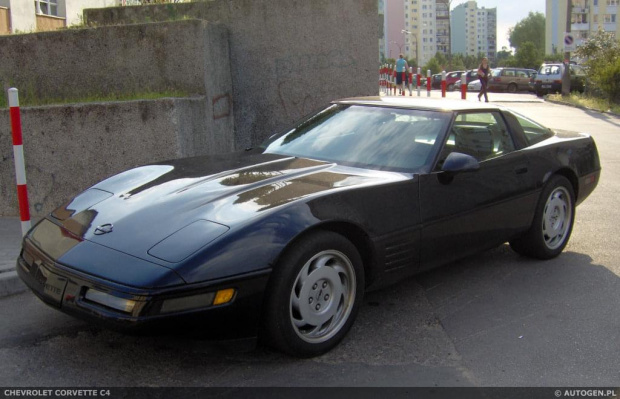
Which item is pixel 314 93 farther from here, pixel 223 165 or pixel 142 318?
pixel 142 318

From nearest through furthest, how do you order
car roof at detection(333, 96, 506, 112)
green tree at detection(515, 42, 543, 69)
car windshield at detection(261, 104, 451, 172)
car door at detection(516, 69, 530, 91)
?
car windshield at detection(261, 104, 451, 172) < car roof at detection(333, 96, 506, 112) < car door at detection(516, 69, 530, 91) < green tree at detection(515, 42, 543, 69)

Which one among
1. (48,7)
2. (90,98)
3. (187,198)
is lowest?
(187,198)

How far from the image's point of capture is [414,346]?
368cm

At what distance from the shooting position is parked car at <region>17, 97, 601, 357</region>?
9.99 ft

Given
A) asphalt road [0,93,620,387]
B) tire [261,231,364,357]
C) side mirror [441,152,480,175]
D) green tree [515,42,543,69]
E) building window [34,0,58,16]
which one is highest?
building window [34,0,58,16]

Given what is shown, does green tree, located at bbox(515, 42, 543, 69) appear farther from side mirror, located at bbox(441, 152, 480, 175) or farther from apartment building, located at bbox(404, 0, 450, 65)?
apartment building, located at bbox(404, 0, 450, 65)

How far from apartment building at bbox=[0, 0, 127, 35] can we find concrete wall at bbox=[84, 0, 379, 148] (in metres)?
11.9

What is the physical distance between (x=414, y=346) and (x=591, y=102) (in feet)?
75.5

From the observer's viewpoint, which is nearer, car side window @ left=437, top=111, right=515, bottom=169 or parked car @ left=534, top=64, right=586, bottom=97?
car side window @ left=437, top=111, right=515, bottom=169

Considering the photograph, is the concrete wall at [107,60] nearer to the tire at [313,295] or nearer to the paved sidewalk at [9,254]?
the paved sidewalk at [9,254]

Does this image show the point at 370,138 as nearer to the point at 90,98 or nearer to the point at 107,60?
the point at 90,98

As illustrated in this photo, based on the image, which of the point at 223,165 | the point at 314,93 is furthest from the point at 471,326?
the point at 314,93

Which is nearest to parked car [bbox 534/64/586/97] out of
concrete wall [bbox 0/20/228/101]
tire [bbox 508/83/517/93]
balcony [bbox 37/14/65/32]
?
tire [bbox 508/83/517/93]

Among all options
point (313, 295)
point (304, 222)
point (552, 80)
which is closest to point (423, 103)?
point (304, 222)
